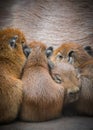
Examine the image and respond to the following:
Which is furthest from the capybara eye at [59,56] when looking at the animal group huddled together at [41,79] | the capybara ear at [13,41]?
the capybara ear at [13,41]

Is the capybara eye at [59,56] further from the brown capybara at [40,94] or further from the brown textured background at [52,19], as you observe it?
the brown capybara at [40,94]

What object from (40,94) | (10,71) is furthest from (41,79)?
(10,71)

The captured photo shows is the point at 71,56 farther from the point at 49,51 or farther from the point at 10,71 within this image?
the point at 10,71

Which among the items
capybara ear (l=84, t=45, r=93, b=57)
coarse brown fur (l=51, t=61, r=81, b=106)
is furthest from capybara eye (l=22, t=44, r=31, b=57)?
capybara ear (l=84, t=45, r=93, b=57)

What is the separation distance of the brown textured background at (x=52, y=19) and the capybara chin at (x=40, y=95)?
31 cm

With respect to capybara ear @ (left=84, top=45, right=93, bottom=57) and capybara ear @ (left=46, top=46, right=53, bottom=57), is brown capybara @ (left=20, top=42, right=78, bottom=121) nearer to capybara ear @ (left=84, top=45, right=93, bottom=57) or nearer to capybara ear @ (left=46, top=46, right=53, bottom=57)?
capybara ear @ (left=46, top=46, right=53, bottom=57)

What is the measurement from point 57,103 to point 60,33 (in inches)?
25.1

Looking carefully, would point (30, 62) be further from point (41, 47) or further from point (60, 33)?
point (60, 33)

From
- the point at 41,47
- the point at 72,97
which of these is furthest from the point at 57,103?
the point at 41,47

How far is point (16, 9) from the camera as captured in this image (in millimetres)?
3057

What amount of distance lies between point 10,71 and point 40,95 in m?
0.33

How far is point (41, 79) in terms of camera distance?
9.06 ft

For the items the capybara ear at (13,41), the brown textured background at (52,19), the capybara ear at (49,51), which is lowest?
the capybara ear at (49,51)

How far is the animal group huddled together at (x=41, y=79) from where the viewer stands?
2.65 m
